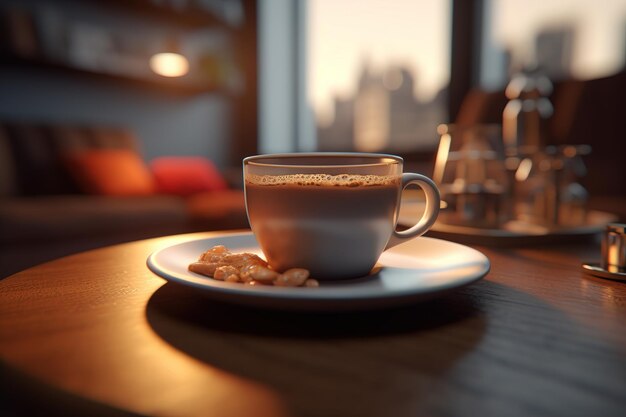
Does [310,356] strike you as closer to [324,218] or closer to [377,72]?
[324,218]

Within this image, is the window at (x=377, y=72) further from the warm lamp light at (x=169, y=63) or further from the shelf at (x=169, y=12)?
the warm lamp light at (x=169, y=63)

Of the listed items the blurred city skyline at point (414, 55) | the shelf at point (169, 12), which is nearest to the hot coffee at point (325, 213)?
the blurred city skyline at point (414, 55)

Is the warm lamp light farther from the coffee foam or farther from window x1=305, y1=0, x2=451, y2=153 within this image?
the coffee foam

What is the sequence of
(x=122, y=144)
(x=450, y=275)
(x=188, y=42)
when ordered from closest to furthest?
(x=450, y=275) < (x=122, y=144) < (x=188, y=42)

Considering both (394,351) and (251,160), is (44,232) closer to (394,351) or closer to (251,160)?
(251,160)

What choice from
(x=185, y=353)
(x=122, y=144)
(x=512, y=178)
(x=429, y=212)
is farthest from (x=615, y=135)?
(x=122, y=144)

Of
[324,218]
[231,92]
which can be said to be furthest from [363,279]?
[231,92]
